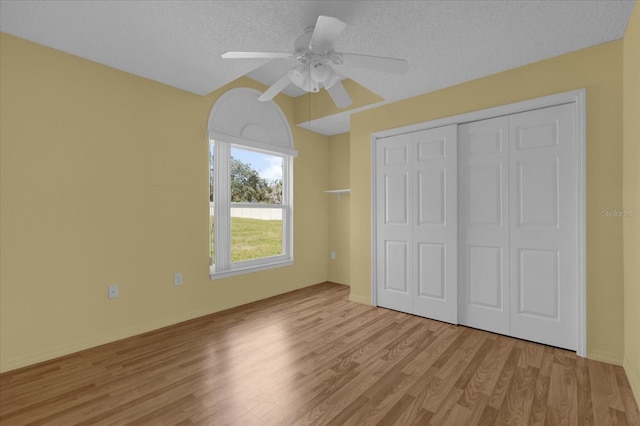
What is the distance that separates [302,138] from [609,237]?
3.69 meters

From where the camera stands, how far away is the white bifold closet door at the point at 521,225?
2539 millimetres

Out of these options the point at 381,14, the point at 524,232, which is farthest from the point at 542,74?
the point at 381,14

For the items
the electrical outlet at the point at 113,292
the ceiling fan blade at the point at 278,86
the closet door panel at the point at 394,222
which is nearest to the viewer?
the ceiling fan blade at the point at 278,86

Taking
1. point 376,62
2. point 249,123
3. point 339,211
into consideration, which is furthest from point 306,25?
point 339,211

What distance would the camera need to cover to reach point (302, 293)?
171 inches

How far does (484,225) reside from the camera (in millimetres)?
2980

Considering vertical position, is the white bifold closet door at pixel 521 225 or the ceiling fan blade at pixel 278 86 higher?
the ceiling fan blade at pixel 278 86

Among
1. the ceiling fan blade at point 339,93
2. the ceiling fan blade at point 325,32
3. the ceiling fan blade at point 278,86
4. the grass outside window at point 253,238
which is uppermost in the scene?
the ceiling fan blade at point 325,32

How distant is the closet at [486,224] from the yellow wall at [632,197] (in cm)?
32

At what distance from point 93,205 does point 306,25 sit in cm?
241

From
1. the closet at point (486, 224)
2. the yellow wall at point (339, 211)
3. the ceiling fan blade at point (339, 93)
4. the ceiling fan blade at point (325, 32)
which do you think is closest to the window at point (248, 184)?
the yellow wall at point (339, 211)

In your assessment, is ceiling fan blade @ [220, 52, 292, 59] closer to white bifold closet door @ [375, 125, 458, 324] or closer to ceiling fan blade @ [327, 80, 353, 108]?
ceiling fan blade @ [327, 80, 353, 108]

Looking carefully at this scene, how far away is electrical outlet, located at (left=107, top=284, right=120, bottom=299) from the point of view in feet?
9.14

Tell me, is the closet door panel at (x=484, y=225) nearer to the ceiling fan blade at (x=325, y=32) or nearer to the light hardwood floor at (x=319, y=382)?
the light hardwood floor at (x=319, y=382)
